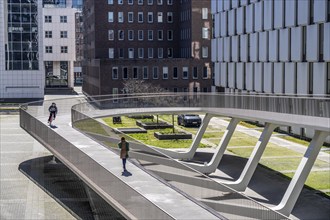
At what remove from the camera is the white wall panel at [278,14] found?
45.7 m

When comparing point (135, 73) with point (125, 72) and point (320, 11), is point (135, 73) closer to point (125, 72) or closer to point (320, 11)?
point (125, 72)

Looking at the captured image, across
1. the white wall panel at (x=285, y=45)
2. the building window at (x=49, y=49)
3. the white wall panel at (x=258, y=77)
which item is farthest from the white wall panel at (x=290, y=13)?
the building window at (x=49, y=49)

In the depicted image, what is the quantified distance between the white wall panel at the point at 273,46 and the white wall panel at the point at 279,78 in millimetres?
632

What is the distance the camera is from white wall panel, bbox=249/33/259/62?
51.4 meters

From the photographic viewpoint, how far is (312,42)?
1622 inches

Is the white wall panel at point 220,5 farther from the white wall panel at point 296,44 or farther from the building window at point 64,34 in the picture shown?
the building window at point 64,34

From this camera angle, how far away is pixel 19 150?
40.1 m

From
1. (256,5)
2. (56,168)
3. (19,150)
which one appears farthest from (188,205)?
(256,5)

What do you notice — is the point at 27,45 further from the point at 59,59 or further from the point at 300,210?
the point at 300,210

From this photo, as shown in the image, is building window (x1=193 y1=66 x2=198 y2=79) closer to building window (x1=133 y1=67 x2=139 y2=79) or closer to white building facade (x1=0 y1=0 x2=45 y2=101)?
building window (x1=133 y1=67 x2=139 y2=79)

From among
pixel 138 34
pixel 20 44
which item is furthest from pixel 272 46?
pixel 20 44

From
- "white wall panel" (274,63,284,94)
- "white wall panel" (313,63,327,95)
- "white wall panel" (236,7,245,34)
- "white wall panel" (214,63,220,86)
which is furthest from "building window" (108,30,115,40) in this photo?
"white wall panel" (313,63,327,95)

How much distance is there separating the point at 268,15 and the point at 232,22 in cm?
937

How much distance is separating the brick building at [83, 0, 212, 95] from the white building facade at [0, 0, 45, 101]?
25.2 ft
